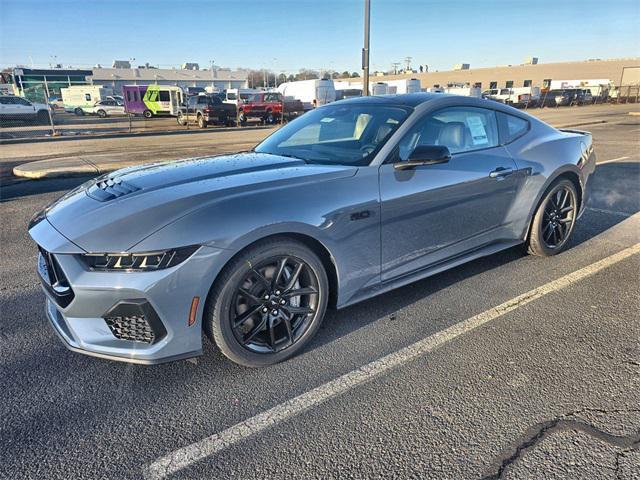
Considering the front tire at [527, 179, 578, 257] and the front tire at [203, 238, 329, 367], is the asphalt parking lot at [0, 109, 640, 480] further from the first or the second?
the front tire at [527, 179, 578, 257]

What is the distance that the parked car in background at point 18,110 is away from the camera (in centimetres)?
2755

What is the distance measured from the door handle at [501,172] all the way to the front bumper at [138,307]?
2453 mm

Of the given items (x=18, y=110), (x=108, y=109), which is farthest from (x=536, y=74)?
(x=18, y=110)

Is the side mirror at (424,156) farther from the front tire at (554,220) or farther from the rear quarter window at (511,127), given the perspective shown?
the front tire at (554,220)

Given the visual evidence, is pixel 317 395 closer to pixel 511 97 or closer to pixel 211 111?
pixel 211 111

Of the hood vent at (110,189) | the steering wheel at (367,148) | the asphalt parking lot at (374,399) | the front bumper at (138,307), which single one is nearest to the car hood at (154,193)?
the hood vent at (110,189)

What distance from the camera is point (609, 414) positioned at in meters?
2.36

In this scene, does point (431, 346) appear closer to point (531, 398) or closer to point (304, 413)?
point (531, 398)

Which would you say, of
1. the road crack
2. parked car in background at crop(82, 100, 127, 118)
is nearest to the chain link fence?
parked car in background at crop(82, 100, 127, 118)

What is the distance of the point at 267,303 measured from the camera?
2.71 metres

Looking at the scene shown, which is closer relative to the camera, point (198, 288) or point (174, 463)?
point (174, 463)

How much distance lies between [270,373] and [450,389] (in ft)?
3.39

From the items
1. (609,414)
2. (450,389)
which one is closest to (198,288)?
(450,389)

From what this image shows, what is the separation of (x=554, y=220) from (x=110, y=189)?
3.95 metres
